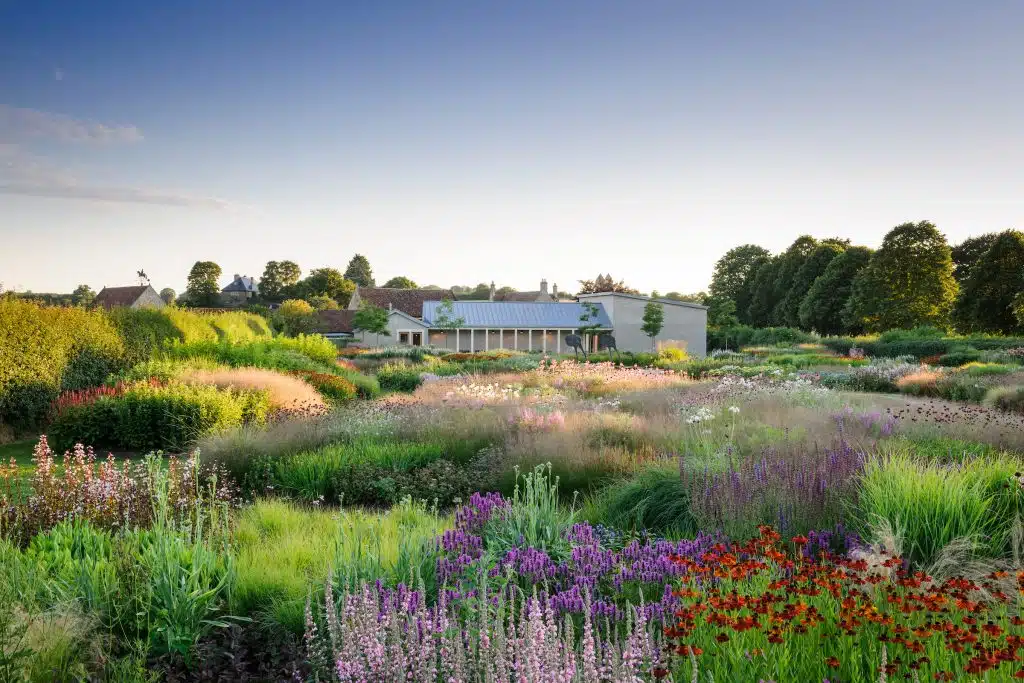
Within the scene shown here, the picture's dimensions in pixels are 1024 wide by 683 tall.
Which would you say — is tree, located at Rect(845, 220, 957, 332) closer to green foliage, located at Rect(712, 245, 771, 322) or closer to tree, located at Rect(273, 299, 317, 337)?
green foliage, located at Rect(712, 245, 771, 322)

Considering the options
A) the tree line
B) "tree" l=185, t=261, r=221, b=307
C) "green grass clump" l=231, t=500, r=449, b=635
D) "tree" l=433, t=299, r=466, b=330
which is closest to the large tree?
the tree line

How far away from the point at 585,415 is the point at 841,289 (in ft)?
160

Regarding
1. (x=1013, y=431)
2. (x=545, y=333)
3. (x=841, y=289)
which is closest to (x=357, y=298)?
(x=545, y=333)

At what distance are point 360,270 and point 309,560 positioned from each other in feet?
346

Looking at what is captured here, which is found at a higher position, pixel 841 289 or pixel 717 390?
pixel 841 289

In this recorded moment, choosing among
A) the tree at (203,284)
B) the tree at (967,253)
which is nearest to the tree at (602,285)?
the tree at (967,253)

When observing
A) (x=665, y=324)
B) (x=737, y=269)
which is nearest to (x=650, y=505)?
(x=665, y=324)

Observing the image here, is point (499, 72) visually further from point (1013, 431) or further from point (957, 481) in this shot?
point (957, 481)

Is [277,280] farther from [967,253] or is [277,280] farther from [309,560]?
[309,560]

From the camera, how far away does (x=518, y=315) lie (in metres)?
50.5

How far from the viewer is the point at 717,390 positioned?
41.8 ft

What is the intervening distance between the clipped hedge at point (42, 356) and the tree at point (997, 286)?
39.3 m

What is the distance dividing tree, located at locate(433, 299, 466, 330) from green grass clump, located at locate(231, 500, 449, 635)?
41.7 meters

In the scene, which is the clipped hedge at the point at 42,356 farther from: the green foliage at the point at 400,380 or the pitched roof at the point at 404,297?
the pitched roof at the point at 404,297
